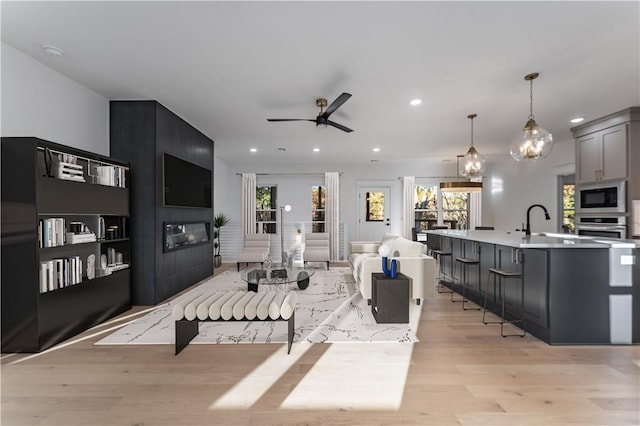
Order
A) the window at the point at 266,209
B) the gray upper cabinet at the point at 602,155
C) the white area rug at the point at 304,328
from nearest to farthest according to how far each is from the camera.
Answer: the white area rug at the point at 304,328, the gray upper cabinet at the point at 602,155, the window at the point at 266,209

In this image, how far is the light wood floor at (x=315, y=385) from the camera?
Answer: 1.84 metres

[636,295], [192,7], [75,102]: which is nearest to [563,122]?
[636,295]

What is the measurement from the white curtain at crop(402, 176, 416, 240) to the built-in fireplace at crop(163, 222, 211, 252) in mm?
5260

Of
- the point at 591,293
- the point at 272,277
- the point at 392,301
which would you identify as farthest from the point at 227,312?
the point at 591,293

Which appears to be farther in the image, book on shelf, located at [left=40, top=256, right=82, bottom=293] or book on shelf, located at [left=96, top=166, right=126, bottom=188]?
book on shelf, located at [left=96, top=166, right=126, bottom=188]

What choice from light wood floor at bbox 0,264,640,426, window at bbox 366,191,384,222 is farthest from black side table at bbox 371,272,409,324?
window at bbox 366,191,384,222

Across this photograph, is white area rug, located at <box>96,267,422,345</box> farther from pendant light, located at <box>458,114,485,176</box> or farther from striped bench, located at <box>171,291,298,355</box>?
pendant light, located at <box>458,114,485,176</box>

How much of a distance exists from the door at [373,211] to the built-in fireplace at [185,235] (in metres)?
4.38

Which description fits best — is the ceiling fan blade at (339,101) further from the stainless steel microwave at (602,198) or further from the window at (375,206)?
the window at (375,206)

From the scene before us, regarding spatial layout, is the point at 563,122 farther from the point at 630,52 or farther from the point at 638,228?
the point at 630,52

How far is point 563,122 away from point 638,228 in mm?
1907

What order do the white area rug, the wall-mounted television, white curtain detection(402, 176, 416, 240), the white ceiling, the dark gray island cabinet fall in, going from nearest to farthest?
the white ceiling, the dark gray island cabinet, the white area rug, the wall-mounted television, white curtain detection(402, 176, 416, 240)

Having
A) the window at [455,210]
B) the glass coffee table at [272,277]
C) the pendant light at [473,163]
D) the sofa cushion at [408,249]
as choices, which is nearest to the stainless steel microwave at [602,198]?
the pendant light at [473,163]

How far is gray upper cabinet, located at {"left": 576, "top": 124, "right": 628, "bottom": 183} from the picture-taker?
14.4ft
